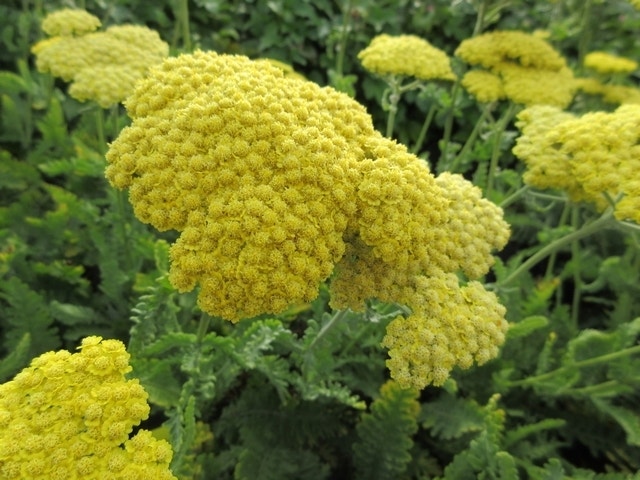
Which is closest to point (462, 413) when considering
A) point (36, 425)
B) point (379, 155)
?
point (379, 155)

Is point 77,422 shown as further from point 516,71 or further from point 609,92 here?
point 609,92

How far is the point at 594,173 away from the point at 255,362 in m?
1.37

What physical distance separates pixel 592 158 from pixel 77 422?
179cm

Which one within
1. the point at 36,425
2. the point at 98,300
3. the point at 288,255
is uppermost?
the point at 288,255

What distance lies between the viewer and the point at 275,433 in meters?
2.29

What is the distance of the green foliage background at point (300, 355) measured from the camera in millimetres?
1998

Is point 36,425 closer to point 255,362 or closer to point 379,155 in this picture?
point 255,362

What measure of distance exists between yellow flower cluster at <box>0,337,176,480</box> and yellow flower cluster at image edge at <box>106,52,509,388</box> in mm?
291

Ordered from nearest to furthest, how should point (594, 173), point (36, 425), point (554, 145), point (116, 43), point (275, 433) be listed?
point (36, 425) < point (594, 173) < point (554, 145) < point (275, 433) < point (116, 43)

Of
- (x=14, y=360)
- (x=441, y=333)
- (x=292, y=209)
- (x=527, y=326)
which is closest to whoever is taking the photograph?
(x=292, y=209)

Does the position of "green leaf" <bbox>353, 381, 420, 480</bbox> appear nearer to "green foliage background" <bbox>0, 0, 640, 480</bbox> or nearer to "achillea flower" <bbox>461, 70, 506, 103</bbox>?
"green foliage background" <bbox>0, 0, 640, 480</bbox>

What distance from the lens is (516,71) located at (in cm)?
262

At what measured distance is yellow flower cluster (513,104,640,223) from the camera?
5.85 ft

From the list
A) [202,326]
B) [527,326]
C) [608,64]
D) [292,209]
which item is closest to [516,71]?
[608,64]
